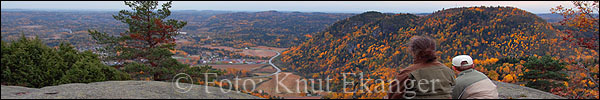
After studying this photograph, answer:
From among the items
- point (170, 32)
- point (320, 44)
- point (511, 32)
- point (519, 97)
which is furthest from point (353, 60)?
point (519, 97)

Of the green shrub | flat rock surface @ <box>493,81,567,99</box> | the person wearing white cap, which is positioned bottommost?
flat rock surface @ <box>493,81,567,99</box>

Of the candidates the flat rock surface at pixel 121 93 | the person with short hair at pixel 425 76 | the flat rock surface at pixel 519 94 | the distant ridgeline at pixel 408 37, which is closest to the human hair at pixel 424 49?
the person with short hair at pixel 425 76

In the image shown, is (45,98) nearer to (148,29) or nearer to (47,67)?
(47,67)

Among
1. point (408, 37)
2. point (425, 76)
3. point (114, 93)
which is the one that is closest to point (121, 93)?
point (114, 93)

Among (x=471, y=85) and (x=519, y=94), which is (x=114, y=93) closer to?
(x=471, y=85)

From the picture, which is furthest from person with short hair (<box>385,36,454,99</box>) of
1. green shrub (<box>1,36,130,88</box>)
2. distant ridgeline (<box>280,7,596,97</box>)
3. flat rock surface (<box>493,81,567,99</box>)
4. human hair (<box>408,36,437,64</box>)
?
distant ridgeline (<box>280,7,596,97</box>)

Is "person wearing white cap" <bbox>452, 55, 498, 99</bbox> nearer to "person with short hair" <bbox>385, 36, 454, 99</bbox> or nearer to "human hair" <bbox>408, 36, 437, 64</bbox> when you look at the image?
"person with short hair" <bbox>385, 36, 454, 99</bbox>
